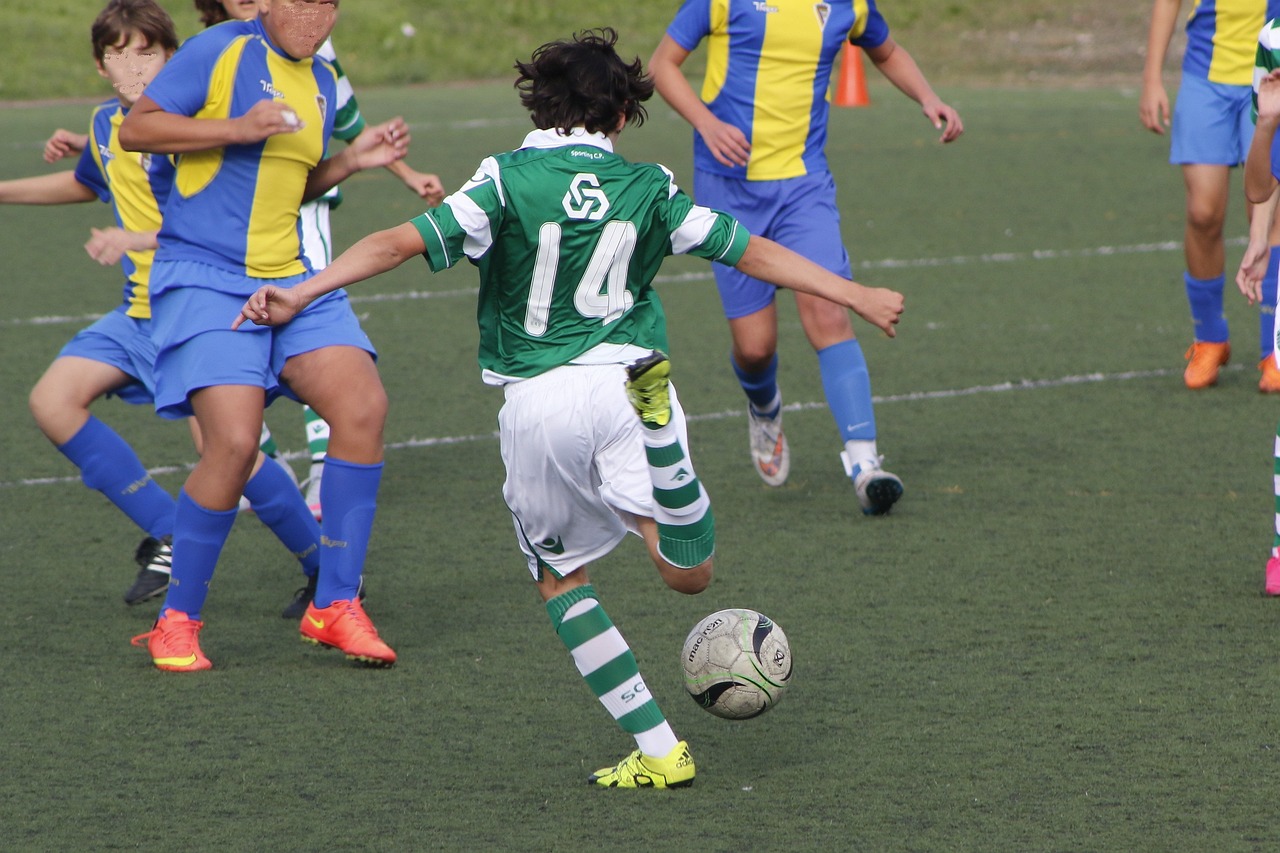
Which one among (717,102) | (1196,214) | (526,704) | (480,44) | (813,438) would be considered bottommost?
(480,44)

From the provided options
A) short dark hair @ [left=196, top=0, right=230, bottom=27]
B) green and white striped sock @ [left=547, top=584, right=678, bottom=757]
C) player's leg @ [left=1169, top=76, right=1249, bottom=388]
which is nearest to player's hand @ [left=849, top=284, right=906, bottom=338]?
green and white striped sock @ [left=547, top=584, right=678, bottom=757]

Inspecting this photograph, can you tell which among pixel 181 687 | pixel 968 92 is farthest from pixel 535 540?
pixel 968 92

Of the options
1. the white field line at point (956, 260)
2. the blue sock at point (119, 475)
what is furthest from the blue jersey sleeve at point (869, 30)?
the white field line at point (956, 260)

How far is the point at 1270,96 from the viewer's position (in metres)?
4.61

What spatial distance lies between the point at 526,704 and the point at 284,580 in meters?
1.49

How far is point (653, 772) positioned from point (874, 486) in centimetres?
238

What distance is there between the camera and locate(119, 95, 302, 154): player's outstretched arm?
4.43m

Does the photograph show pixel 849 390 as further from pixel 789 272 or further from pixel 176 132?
pixel 176 132

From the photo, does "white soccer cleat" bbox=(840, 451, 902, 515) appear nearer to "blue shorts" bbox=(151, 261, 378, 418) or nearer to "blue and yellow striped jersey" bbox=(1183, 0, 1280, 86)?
"blue shorts" bbox=(151, 261, 378, 418)

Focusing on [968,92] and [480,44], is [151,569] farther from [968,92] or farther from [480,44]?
[480,44]

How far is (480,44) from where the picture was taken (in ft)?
91.8

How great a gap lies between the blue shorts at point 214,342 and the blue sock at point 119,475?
711 millimetres

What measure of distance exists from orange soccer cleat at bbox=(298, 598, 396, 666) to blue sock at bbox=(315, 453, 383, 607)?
3cm

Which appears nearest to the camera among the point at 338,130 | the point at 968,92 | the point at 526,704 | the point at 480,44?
the point at 526,704
